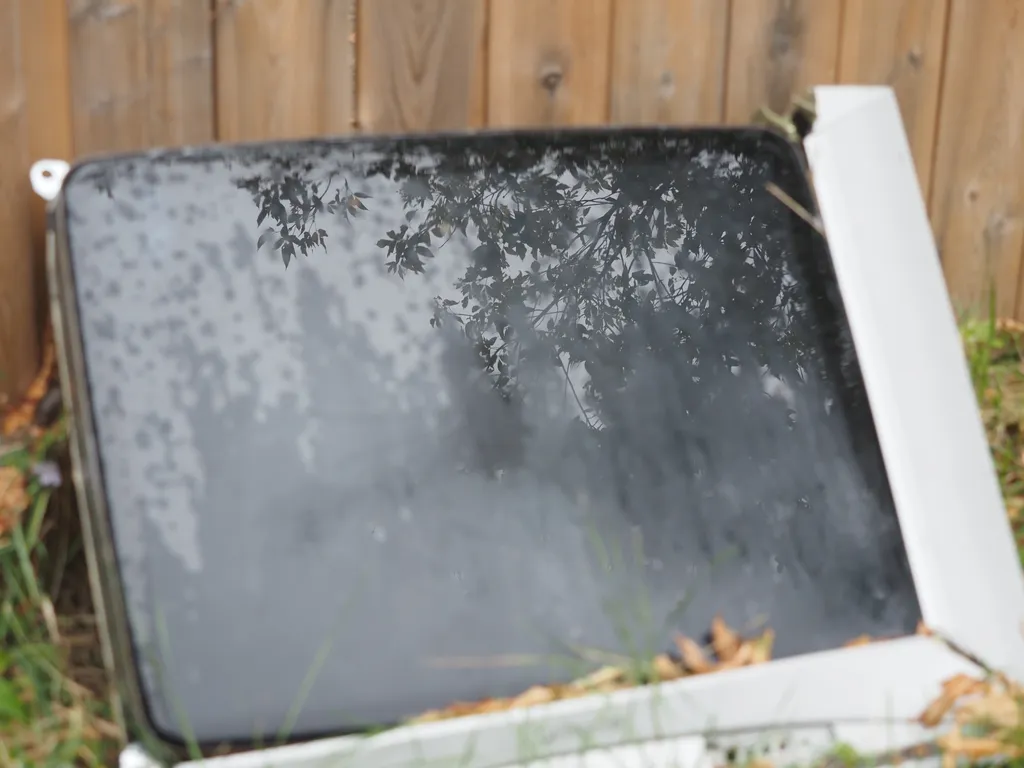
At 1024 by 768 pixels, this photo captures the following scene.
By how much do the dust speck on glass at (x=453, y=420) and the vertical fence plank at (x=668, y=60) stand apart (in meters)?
0.34

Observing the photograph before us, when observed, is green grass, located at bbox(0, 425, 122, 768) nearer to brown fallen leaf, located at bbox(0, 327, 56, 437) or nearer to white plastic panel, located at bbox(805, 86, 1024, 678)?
brown fallen leaf, located at bbox(0, 327, 56, 437)

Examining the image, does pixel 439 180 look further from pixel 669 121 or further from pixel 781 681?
pixel 781 681

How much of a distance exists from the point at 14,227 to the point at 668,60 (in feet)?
3.67

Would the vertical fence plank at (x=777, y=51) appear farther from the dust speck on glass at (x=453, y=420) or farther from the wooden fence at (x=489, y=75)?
the dust speck on glass at (x=453, y=420)

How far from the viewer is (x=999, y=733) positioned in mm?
1154

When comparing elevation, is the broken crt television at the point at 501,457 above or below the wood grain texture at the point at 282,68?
below

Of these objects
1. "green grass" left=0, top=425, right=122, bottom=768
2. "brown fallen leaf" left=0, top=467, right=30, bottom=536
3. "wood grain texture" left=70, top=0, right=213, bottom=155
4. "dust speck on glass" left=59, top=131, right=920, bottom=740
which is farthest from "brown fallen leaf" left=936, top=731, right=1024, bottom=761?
"wood grain texture" left=70, top=0, right=213, bottom=155

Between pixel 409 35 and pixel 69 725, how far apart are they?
1.14 meters

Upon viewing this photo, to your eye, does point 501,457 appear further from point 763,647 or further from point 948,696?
point 948,696

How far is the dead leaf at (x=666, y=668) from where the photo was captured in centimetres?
115

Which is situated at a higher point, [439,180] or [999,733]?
[439,180]

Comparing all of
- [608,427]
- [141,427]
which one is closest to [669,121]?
[608,427]

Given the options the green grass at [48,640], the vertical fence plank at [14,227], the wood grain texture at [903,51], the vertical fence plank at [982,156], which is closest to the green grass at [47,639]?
the green grass at [48,640]

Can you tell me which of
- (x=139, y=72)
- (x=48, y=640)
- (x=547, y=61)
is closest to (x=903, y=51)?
(x=547, y=61)
